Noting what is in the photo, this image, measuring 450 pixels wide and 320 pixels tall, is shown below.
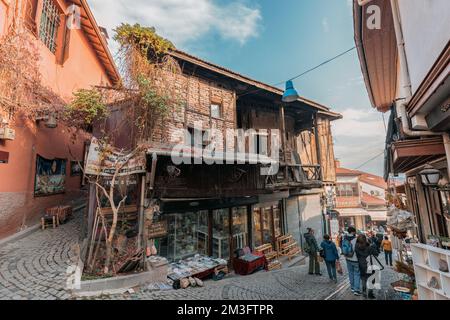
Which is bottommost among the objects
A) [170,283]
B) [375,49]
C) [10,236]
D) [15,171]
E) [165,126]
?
[170,283]

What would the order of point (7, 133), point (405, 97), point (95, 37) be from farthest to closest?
point (95, 37) < point (7, 133) < point (405, 97)

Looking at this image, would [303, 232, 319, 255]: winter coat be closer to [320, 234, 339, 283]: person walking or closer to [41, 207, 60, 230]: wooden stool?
[320, 234, 339, 283]: person walking

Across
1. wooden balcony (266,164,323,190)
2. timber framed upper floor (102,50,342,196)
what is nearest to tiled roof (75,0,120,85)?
timber framed upper floor (102,50,342,196)

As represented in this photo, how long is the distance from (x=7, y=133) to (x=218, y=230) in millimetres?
8629

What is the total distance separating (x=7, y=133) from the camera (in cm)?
744

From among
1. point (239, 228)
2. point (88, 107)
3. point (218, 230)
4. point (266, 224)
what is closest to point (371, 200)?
point (266, 224)

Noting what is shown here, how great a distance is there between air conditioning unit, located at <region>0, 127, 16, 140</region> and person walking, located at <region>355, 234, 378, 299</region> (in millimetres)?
11724

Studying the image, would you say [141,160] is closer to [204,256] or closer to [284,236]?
[204,256]

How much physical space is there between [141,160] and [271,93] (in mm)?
8624

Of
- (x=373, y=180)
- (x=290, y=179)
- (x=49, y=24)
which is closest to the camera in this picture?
(x=49, y=24)

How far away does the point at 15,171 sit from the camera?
8250 mm

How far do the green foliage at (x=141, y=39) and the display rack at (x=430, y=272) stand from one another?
1008 centimetres

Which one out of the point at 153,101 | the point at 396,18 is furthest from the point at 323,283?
the point at 153,101

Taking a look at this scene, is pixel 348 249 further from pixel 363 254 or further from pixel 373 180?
pixel 373 180
